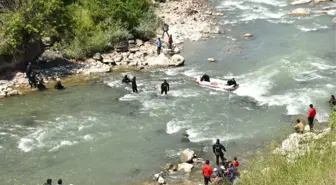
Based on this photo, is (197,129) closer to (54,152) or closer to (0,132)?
(54,152)

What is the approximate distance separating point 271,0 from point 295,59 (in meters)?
21.9

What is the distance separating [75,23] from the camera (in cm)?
3762

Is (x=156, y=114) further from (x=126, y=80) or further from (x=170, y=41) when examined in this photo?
(x=170, y=41)

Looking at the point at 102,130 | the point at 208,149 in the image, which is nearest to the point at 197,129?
the point at 208,149

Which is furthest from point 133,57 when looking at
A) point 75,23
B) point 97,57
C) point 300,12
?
point 300,12

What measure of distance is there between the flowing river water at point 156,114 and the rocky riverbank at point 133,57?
1424 millimetres

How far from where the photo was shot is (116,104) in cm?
2850

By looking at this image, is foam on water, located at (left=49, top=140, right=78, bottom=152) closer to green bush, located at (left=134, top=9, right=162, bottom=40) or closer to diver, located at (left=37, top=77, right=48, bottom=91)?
diver, located at (left=37, top=77, right=48, bottom=91)

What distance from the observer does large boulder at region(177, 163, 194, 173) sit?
21172 mm

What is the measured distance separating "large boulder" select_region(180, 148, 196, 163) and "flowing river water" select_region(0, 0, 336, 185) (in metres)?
0.74

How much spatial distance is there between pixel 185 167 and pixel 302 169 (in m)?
7.60

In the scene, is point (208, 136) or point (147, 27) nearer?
point (208, 136)

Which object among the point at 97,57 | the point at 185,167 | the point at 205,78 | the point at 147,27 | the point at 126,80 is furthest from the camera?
the point at 147,27

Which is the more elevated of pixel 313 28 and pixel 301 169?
pixel 301 169
